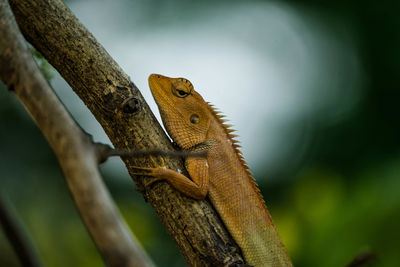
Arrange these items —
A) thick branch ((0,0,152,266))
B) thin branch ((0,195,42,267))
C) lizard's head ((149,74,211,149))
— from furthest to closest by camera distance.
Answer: lizard's head ((149,74,211,149)) < thin branch ((0,195,42,267)) < thick branch ((0,0,152,266))

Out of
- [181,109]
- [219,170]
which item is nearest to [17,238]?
[219,170]

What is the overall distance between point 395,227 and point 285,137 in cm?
484

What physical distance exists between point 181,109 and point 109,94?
1.19m

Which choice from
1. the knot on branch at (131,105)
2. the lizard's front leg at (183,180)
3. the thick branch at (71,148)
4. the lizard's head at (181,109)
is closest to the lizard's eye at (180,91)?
the lizard's head at (181,109)

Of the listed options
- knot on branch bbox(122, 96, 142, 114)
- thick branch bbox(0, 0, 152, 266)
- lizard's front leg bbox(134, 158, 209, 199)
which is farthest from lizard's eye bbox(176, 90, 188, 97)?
thick branch bbox(0, 0, 152, 266)

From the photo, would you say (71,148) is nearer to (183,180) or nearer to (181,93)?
(183,180)

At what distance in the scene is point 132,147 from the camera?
107 inches

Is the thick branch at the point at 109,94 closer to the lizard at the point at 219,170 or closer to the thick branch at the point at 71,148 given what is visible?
the lizard at the point at 219,170

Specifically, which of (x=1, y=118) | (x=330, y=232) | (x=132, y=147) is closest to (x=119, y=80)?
(x=132, y=147)

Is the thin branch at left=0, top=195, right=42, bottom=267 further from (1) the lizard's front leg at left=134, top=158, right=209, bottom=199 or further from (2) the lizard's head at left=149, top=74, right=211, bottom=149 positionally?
(2) the lizard's head at left=149, top=74, right=211, bottom=149

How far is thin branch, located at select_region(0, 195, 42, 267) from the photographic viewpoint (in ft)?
4.96

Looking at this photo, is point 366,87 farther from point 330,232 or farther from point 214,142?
point 214,142

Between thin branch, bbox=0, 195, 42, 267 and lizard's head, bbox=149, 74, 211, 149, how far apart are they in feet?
7.00

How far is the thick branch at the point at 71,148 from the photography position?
114 cm
